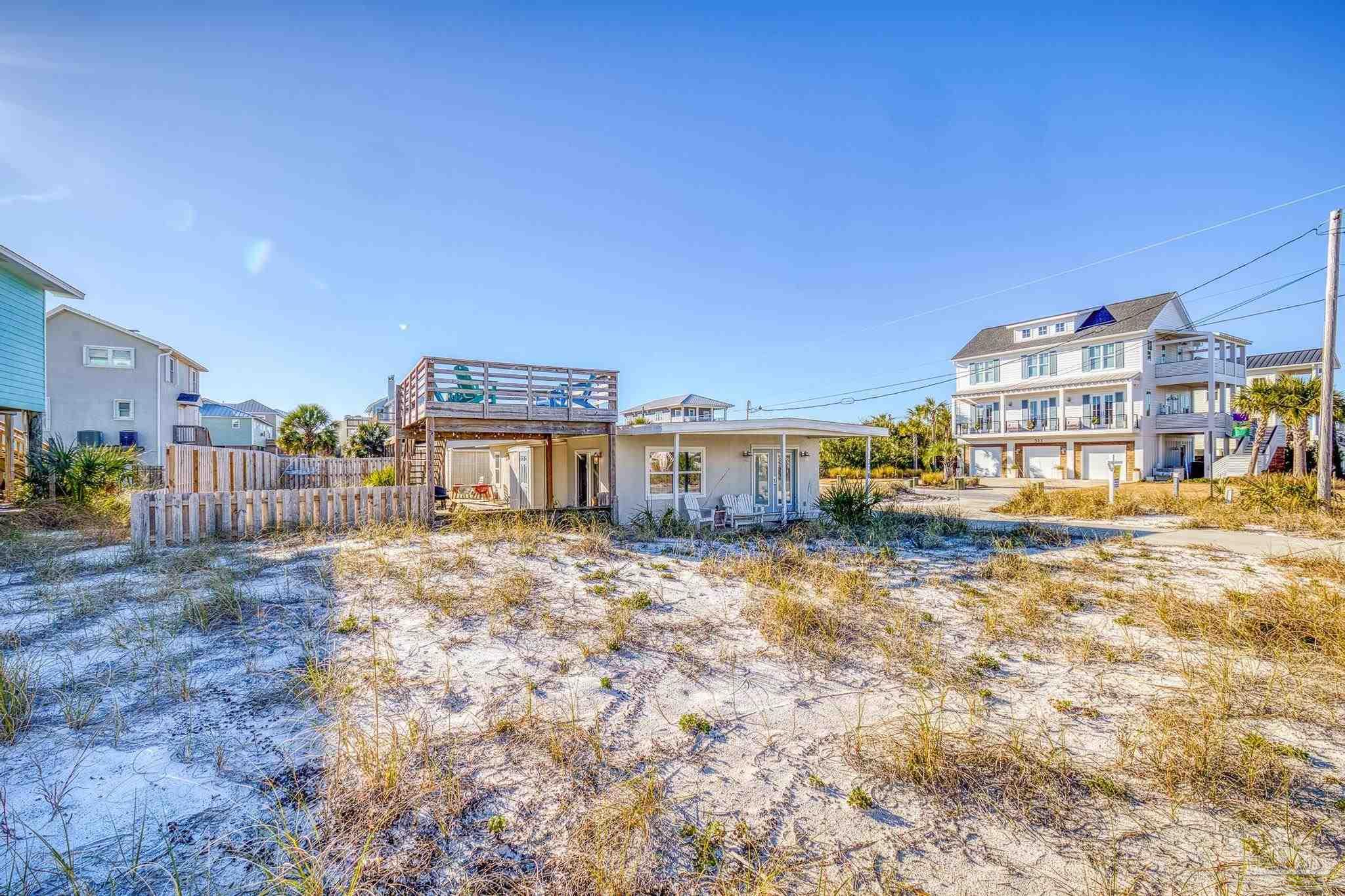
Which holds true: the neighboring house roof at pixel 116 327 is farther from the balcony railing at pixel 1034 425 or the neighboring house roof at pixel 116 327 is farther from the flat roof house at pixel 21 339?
the balcony railing at pixel 1034 425

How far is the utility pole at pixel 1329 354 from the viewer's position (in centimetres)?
1324

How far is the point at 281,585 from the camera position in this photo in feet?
22.4

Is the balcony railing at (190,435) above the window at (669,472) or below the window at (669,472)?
above

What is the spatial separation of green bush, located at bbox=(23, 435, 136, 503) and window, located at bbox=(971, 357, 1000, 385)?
42.6 metres

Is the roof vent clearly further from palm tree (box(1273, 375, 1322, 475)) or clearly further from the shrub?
the shrub

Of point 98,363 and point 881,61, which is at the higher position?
point 881,61

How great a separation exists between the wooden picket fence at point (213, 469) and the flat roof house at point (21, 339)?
197 inches

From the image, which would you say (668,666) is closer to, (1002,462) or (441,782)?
(441,782)

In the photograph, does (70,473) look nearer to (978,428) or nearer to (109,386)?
(109,386)

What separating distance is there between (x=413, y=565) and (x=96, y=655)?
3.46 m

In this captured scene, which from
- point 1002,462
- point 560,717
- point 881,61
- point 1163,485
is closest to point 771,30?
point 881,61

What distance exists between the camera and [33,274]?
13.5 metres

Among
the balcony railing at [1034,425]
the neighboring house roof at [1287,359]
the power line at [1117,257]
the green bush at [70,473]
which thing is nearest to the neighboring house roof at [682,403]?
the power line at [1117,257]

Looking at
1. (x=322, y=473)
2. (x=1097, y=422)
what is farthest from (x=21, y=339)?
(x=1097, y=422)
